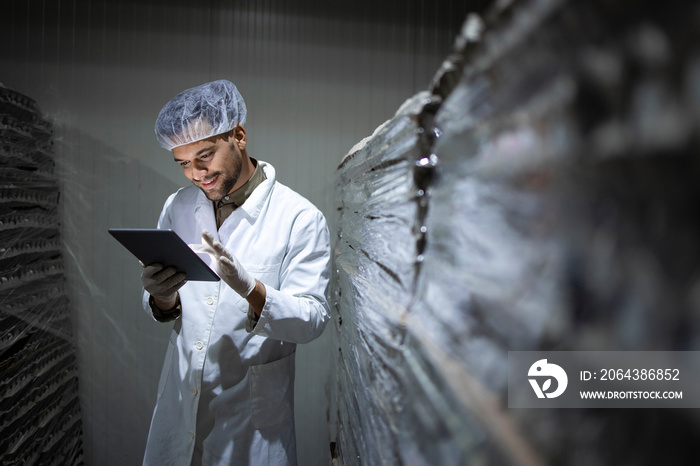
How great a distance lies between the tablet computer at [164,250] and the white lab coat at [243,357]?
0.72 feet

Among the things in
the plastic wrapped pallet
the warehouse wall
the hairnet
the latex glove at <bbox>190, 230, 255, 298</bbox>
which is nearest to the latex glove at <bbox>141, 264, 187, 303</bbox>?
the latex glove at <bbox>190, 230, 255, 298</bbox>

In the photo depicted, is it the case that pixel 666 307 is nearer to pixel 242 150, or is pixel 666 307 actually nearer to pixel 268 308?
pixel 268 308

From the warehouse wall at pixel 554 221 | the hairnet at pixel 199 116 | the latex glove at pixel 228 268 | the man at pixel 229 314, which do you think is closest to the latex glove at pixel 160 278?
the man at pixel 229 314

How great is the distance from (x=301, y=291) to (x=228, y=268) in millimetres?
247

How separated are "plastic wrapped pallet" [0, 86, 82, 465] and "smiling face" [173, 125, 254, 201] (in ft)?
2.43

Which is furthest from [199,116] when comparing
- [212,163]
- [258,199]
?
[258,199]

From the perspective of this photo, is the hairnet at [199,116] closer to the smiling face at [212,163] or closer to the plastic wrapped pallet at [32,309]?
the smiling face at [212,163]

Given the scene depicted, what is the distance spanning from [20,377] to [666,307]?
2.01 m

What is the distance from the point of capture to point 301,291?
1270 mm

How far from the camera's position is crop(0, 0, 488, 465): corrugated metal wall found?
2000 millimetres

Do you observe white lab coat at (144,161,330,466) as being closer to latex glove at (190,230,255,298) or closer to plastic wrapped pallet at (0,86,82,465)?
latex glove at (190,230,255,298)

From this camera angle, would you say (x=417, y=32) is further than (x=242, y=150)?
Yes

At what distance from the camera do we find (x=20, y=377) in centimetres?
158

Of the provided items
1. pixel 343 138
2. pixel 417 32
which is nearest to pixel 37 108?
pixel 343 138
